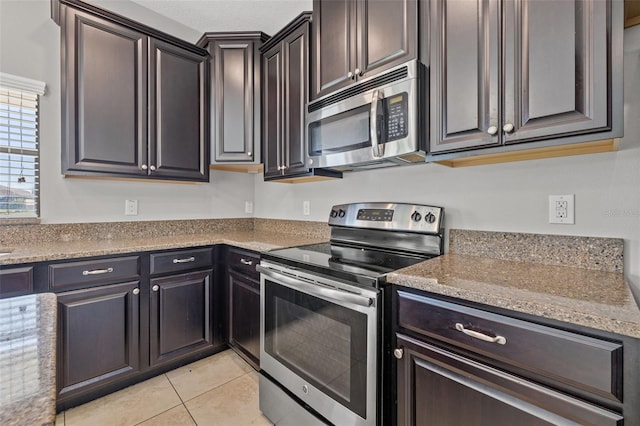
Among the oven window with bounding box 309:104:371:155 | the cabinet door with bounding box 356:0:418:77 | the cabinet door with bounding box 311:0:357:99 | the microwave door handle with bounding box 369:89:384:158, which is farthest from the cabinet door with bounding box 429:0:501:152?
the cabinet door with bounding box 311:0:357:99

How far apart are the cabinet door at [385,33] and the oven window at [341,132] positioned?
0.23 meters

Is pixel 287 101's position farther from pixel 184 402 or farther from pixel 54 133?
pixel 184 402

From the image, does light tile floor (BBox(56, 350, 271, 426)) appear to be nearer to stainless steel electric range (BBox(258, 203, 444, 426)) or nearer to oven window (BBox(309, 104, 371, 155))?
stainless steel electric range (BBox(258, 203, 444, 426))

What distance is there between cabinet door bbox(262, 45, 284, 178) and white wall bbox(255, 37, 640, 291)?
2.26ft

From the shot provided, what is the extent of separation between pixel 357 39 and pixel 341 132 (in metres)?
0.50

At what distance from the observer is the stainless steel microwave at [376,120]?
1.35 metres

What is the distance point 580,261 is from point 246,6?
2.65 m

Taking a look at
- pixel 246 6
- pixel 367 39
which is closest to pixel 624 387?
pixel 367 39

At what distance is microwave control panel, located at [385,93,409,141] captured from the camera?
137 cm

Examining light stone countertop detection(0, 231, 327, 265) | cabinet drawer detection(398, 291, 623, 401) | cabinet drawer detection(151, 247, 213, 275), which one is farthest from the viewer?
cabinet drawer detection(151, 247, 213, 275)

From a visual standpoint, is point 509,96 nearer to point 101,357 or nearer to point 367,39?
A: point 367,39

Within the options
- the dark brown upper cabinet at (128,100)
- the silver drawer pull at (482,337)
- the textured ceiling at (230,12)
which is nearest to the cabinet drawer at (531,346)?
the silver drawer pull at (482,337)

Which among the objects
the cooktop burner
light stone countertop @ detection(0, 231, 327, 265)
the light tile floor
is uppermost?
light stone countertop @ detection(0, 231, 327, 265)

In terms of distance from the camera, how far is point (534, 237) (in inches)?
53.0
